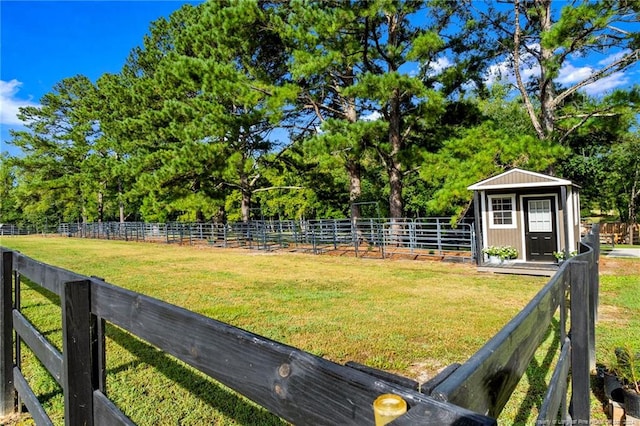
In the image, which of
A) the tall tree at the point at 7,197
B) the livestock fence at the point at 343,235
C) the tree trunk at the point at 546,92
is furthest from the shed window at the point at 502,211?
the tall tree at the point at 7,197

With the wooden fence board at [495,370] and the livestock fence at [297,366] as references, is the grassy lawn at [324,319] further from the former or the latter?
the wooden fence board at [495,370]

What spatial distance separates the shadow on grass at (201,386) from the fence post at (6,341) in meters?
0.79

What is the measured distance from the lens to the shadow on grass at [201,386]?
2.71 metres

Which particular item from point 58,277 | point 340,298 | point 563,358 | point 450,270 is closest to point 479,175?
point 450,270

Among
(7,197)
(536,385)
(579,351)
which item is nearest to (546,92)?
(536,385)

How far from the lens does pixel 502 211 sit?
1038cm

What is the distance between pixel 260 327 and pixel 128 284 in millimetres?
4405

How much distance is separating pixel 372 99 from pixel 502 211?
16.6 feet

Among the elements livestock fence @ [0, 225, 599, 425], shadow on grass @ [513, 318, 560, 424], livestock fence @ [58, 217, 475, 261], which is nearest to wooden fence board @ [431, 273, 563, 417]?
livestock fence @ [0, 225, 599, 425]

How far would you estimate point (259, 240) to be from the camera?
16828mm

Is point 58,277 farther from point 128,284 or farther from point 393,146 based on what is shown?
point 393,146

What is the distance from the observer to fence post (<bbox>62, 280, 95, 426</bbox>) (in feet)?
4.70

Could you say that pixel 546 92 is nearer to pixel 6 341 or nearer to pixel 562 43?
pixel 562 43

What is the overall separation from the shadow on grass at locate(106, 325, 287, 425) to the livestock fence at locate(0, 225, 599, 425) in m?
1.16
